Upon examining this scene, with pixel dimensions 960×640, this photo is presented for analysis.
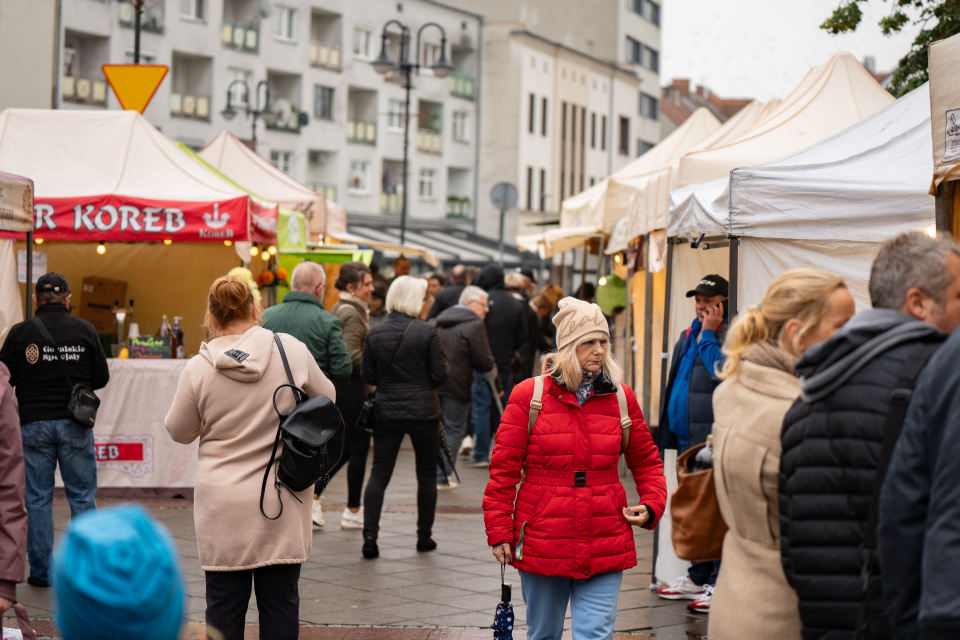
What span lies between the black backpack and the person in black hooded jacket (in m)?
8.44

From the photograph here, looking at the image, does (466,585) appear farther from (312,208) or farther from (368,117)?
(368,117)

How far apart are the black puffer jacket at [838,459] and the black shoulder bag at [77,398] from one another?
5.32m

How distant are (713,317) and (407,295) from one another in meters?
2.71

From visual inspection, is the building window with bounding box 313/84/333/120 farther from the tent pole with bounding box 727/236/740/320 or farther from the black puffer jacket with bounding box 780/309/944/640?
the black puffer jacket with bounding box 780/309/944/640

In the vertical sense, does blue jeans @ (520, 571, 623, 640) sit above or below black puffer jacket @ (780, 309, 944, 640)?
below

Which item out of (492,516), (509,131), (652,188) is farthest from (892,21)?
(509,131)

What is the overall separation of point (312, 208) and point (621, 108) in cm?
5339

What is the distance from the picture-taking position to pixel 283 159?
46.0m

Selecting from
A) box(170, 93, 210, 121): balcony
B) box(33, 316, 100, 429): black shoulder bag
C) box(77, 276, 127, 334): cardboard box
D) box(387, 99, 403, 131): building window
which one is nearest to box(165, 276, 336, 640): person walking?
box(33, 316, 100, 429): black shoulder bag

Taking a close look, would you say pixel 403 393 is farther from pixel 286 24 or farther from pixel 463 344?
pixel 286 24

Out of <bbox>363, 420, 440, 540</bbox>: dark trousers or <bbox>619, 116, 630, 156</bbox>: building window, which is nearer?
<bbox>363, 420, 440, 540</bbox>: dark trousers

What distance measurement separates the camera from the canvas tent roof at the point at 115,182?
1024 centimetres

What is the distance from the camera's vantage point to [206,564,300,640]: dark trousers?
463 cm

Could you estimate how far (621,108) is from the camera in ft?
223
